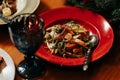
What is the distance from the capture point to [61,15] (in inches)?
39.8

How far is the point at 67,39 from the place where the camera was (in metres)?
0.90

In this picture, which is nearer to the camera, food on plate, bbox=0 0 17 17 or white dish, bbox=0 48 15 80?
white dish, bbox=0 48 15 80

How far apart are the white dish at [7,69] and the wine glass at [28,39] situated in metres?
0.02

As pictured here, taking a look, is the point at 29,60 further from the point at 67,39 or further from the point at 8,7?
the point at 8,7

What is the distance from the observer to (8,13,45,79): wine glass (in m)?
0.73

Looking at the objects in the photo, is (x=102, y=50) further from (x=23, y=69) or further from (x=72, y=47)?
(x=23, y=69)

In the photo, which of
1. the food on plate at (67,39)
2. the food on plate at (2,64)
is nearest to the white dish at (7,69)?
the food on plate at (2,64)

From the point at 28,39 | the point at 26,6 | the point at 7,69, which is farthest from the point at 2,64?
the point at 26,6

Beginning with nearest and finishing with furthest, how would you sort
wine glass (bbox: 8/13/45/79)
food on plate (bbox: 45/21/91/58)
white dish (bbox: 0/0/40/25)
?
1. wine glass (bbox: 8/13/45/79)
2. food on plate (bbox: 45/21/91/58)
3. white dish (bbox: 0/0/40/25)

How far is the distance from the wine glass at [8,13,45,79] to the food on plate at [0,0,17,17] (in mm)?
223

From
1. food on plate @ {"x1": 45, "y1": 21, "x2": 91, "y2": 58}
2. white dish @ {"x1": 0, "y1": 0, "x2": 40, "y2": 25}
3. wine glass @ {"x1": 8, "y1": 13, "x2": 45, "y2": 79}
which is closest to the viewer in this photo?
wine glass @ {"x1": 8, "y1": 13, "x2": 45, "y2": 79}

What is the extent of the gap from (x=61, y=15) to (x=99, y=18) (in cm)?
15

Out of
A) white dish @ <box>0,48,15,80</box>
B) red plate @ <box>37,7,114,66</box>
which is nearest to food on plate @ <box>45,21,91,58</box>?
red plate @ <box>37,7,114,66</box>

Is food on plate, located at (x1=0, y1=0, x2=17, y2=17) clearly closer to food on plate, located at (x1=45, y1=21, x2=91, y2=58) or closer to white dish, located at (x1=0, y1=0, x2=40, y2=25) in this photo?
white dish, located at (x1=0, y1=0, x2=40, y2=25)
